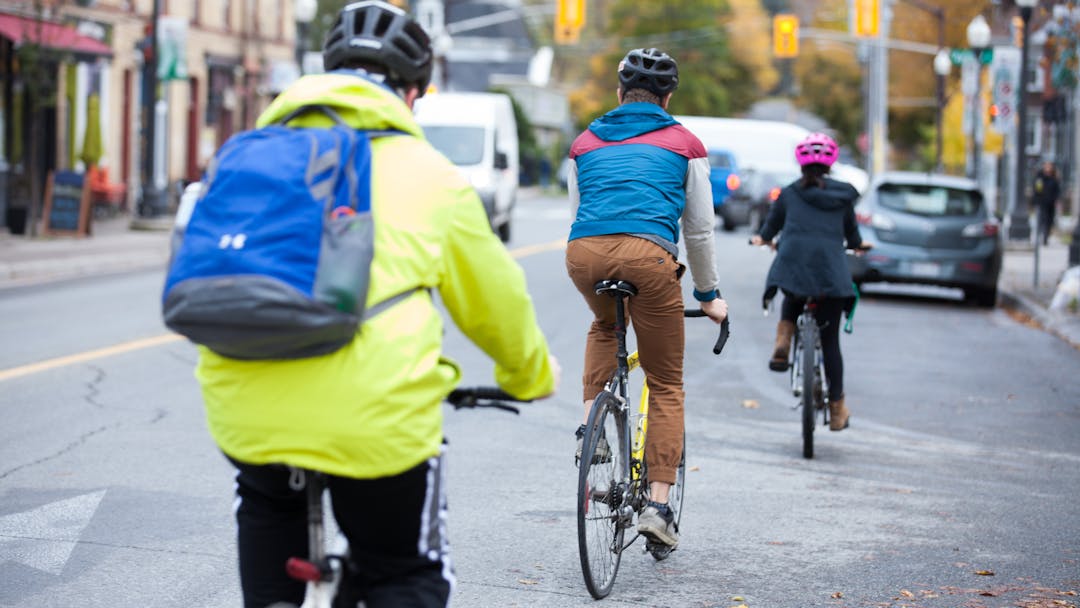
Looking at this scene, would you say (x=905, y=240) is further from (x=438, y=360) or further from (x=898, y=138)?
(x=898, y=138)

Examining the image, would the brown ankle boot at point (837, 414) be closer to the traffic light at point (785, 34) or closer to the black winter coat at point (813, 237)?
the black winter coat at point (813, 237)

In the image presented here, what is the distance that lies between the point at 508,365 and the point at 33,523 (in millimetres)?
A: 3941

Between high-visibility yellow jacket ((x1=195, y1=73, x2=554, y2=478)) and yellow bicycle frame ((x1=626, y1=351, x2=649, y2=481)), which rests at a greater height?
high-visibility yellow jacket ((x1=195, y1=73, x2=554, y2=478))

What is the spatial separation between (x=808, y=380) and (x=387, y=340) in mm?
5696

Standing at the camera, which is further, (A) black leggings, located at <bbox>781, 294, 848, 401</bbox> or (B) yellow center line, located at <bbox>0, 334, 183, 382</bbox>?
(B) yellow center line, located at <bbox>0, 334, 183, 382</bbox>

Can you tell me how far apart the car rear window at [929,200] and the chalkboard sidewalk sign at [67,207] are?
1312 centimetres

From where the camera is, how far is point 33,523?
681 centimetres

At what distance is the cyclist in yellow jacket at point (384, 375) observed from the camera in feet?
10.2

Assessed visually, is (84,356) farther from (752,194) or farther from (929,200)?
(752,194)

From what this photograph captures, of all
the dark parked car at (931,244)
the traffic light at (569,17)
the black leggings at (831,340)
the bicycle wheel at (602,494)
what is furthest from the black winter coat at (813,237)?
the traffic light at (569,17)

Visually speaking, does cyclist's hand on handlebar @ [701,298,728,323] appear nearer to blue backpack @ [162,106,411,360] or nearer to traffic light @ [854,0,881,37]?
blue backpack @ [162,106,411,360]

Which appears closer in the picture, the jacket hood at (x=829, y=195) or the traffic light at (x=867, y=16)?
the jacket hood at (x=829, y=195)

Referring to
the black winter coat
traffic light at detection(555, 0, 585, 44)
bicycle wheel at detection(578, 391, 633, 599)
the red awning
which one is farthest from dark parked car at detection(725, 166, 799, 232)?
bicycle wheel at detection(578, 391, 633, 599)

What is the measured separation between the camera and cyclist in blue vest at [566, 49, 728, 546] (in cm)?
588
